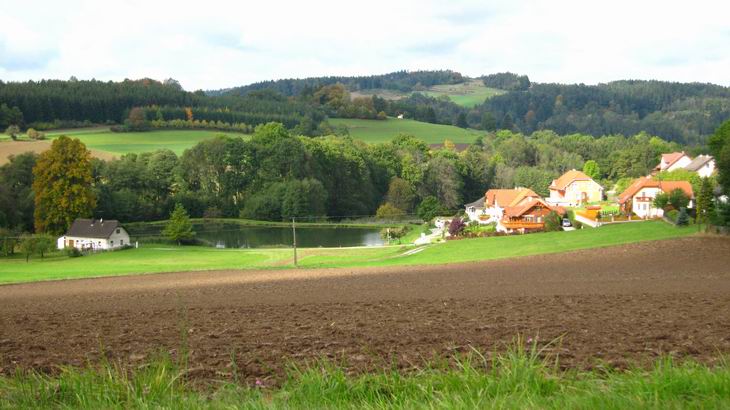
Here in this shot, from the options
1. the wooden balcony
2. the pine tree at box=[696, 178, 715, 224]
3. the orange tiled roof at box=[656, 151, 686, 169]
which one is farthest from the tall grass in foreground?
the orange tiled roof at box=[656, 151, 686, 169]

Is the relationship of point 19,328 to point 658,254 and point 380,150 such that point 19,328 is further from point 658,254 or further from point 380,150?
point 380,150

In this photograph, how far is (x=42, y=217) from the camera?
197 feet

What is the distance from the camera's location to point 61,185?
59625 mm

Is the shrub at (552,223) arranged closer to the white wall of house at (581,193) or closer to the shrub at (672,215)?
the shrub at (672,215)

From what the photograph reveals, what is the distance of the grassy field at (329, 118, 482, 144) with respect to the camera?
5753 inches

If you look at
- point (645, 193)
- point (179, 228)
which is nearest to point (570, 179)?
point (645, 193)

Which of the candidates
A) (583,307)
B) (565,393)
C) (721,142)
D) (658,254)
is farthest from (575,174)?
(565,393)

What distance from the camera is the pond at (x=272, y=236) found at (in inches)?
2598

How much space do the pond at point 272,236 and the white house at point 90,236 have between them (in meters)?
9.73

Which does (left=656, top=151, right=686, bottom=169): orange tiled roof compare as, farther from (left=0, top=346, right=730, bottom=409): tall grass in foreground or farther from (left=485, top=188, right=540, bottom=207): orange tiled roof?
(left=0, top=346, right=730, bottom=409): tall grass in foreground

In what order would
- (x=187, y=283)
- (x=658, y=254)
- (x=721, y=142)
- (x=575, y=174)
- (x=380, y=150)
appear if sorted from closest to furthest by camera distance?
(x=187, y=283) → (x=658, y=254) → (x=721, y=142) → (x=575, y=174) → (x=380, y=150)

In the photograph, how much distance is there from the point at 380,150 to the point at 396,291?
9496 centimetres

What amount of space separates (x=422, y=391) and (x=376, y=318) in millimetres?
6510

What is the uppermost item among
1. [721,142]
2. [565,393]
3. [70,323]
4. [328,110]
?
[328,110]
